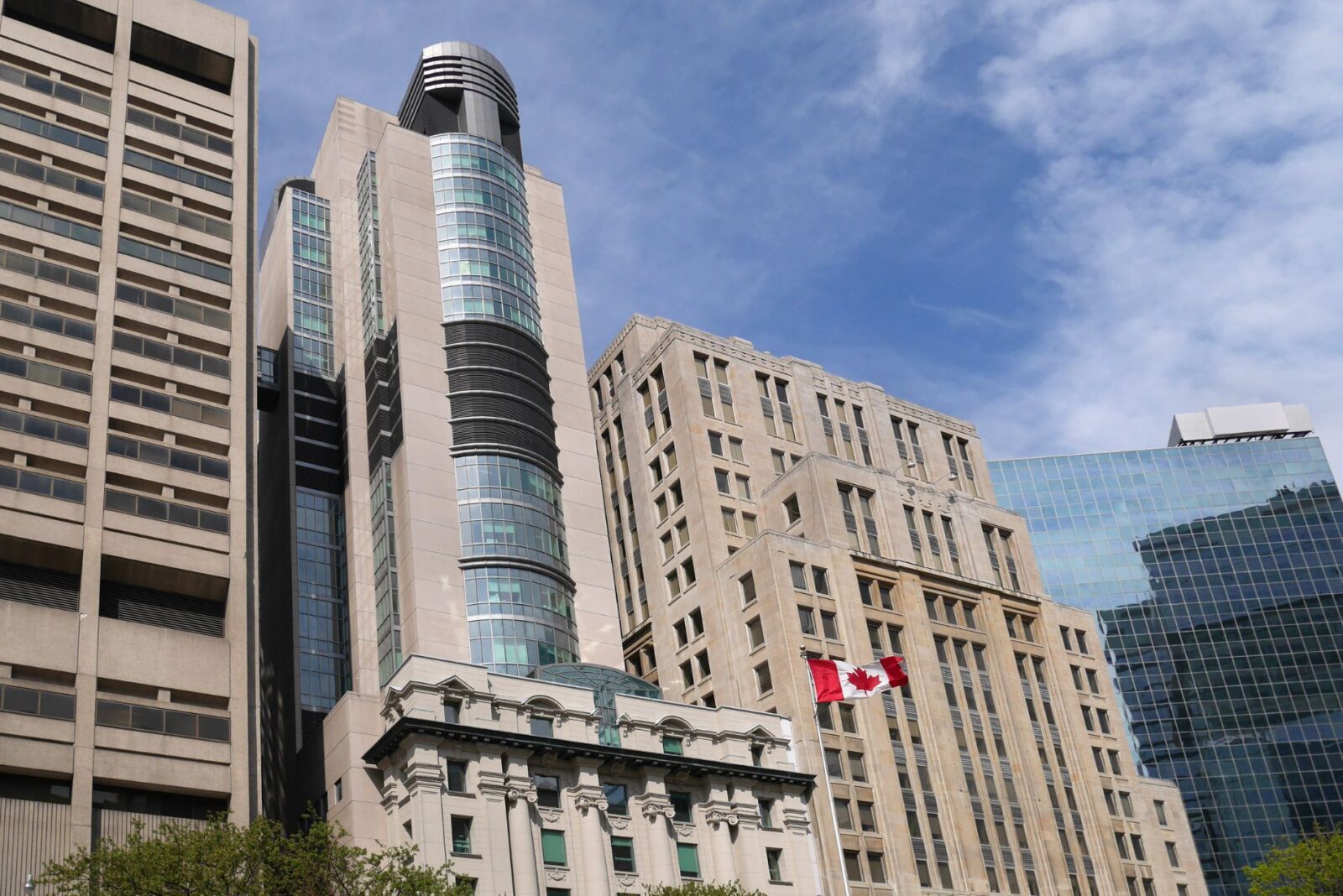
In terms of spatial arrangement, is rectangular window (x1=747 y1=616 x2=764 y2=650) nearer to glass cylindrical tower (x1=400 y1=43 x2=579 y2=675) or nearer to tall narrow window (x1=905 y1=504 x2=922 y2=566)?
glass cylindrical tower (x1=400 y1=43 x2=579 y2=675)

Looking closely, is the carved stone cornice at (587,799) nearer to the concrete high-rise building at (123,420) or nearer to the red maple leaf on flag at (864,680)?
the red maple leaf on flag at (864,680)

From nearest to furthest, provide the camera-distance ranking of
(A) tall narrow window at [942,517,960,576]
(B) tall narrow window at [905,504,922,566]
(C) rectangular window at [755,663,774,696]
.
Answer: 1. (C) rectangular window at [755,663,774,696]
2. (B) tall narrow window at [905,504,922,566]
3. (A) tall narrow window at [942,517,960,576]

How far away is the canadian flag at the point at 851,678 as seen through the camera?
74.2m

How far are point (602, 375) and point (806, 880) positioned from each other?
5477 cm

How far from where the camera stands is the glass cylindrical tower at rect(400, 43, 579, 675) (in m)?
92.9

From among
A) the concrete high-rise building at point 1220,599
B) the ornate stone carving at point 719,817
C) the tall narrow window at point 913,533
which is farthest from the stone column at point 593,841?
the concrete high-rise building at point 1220,599

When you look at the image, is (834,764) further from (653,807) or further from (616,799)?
(616,799)

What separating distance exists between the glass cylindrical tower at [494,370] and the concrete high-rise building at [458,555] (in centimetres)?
20

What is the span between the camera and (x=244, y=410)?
79.8 meters

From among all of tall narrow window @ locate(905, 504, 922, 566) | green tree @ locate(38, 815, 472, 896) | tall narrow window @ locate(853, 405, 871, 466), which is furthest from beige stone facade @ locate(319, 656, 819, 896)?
tall narrow window @ locate(853, 405, 871, 466)

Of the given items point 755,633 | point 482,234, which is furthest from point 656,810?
point 482,234

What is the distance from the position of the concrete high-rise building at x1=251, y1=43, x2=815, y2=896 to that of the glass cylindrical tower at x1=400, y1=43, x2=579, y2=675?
0.64 feet

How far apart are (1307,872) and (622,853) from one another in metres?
38.5

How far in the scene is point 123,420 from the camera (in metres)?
75.3
